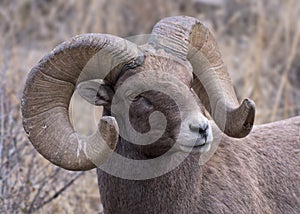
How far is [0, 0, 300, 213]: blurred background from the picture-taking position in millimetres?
6793

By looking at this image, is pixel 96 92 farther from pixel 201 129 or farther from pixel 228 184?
pixel 228 184

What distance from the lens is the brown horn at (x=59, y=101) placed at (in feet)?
15.9

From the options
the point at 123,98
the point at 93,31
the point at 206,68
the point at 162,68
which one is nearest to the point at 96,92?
the point at 123,98

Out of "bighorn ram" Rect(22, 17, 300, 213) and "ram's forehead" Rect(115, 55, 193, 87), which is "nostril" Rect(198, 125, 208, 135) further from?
"ram's forehead" Rect(115, 55, 193, 87)

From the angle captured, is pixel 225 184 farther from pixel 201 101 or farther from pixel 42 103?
pixel 42 103

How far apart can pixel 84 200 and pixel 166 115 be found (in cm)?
258

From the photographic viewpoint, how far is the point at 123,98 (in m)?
5.09

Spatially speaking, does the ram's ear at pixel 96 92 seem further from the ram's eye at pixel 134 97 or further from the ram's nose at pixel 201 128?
the ram's nose at pixel 201 128

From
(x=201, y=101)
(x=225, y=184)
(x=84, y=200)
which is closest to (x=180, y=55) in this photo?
(x=201, y=101)

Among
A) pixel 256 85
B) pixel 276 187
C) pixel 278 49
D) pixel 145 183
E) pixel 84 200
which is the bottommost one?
pixel 278 49

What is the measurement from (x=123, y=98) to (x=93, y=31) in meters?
7.68

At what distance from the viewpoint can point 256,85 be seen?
9.84m

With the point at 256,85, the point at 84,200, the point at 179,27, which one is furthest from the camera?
the point at 256,85

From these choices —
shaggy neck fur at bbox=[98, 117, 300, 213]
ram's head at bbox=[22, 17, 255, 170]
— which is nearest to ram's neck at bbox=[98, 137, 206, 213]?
shaggy neck fur at bbox=[98, 117, 300, 213]
